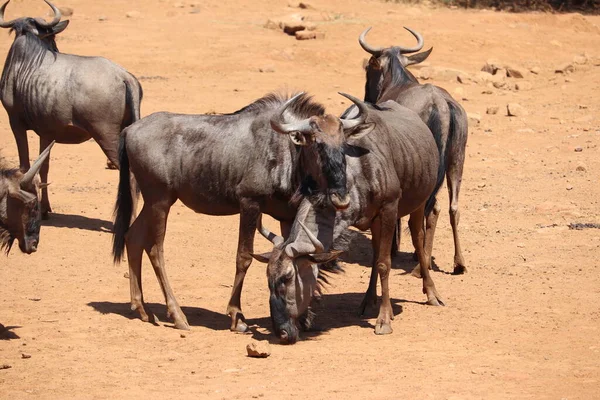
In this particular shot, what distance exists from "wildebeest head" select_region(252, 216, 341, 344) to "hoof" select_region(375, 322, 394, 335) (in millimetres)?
778

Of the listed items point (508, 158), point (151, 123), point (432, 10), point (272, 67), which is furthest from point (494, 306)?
point (432, 10)

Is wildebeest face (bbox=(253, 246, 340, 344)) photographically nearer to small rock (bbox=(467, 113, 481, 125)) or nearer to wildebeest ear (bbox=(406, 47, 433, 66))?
wildebeest ear (bbox=(406, 47, 433, 66))

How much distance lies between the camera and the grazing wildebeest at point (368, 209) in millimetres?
9227

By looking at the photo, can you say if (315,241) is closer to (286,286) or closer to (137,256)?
(286,286)

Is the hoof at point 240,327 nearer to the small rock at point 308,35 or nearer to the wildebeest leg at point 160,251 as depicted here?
the wildebeest leg at point 160,251

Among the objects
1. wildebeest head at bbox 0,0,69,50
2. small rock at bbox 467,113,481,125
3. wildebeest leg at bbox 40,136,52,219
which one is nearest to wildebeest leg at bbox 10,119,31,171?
wildebeest leg at bbox 40,136,52,219

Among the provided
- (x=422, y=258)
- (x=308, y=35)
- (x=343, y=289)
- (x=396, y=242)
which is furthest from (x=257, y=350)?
(x=308, y=35)

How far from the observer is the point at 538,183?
620 inches

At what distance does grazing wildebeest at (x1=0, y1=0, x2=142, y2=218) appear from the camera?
44.1 ft

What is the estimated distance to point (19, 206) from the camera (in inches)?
380

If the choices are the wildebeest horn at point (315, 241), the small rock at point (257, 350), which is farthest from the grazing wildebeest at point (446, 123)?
the small rock at point (257, 350)

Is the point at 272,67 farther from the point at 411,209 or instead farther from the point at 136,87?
the point at 411,209

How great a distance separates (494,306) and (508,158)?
24.1ft

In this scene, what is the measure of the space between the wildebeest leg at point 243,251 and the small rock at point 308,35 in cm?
1603
